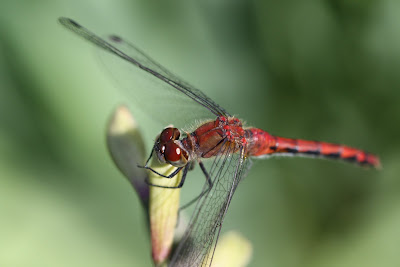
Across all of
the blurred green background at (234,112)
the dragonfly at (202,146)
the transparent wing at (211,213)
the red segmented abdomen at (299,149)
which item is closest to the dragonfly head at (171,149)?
the dragonfly at (202,146)

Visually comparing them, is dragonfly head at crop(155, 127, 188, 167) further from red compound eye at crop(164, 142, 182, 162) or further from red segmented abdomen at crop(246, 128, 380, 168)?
red segmented abdomen at crop(246, 128, 380, 168)

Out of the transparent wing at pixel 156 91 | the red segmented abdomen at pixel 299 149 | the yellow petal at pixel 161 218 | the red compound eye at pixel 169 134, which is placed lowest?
the yellow petal at pixel 161 218

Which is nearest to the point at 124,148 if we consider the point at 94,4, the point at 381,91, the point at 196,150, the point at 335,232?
the point at 196,150

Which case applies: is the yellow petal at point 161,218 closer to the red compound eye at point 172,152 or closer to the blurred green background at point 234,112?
the red compound eye at point 172,152

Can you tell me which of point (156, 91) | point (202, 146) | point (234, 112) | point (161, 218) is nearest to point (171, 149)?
point (202, 146)

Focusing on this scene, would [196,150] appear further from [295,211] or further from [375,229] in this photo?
[375,229]

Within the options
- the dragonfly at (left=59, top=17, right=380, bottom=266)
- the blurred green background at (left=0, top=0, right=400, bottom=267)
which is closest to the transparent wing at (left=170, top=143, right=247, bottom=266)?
the dragonfly at (left=59, top=17, right=380, bottom=266)

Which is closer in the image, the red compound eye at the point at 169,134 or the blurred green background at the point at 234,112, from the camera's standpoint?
the red compound eye at the point at 169,134
